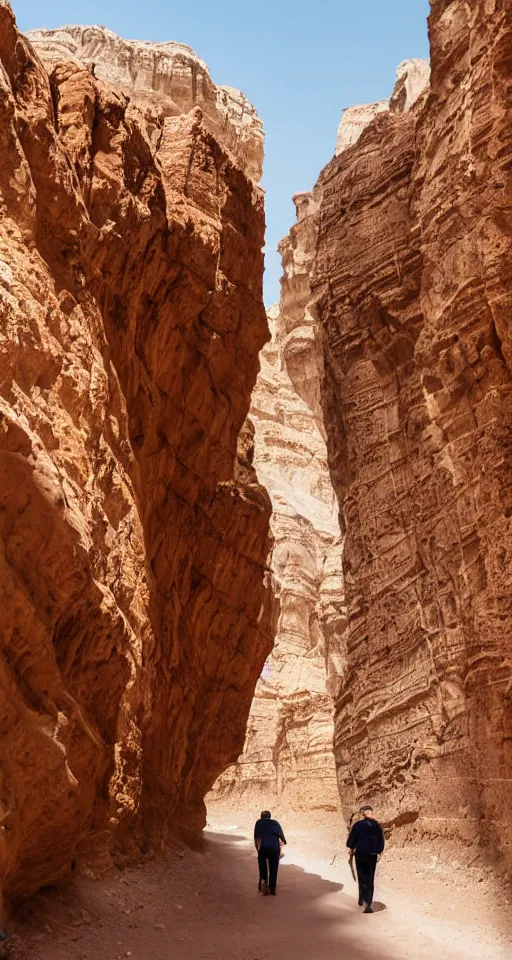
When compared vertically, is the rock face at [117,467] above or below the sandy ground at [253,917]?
above

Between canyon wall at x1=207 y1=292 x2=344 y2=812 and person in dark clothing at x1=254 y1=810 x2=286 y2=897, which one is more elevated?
canyon wall at x1=207 y1=292 x2=344 y2=812

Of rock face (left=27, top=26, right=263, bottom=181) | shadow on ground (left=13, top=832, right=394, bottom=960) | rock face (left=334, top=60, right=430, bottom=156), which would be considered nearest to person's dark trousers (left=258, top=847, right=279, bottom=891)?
shadow on ground (left=13, top=832, right=394, bottom=960)

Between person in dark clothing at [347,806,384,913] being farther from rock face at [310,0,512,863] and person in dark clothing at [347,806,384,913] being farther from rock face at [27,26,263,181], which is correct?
rock face at [27,26,263,181]

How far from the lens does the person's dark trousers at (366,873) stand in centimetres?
1046

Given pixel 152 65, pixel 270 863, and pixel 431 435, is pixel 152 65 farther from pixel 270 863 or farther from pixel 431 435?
pixel 270 863

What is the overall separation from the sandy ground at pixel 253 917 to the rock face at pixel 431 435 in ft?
3.95

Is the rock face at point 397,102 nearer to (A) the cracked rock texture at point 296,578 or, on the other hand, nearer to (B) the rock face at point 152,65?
(B) the rock face at point 152,65

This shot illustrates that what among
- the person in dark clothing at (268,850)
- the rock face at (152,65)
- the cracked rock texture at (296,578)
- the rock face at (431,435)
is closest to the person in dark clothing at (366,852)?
the person in dark clothing at (268,850)

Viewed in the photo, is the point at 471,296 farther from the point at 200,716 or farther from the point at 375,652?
the point at 200,716

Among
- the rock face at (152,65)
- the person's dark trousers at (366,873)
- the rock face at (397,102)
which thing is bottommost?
the person's dark trousers at (366,873)

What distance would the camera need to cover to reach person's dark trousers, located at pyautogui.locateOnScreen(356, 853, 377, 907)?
10461 millimetres

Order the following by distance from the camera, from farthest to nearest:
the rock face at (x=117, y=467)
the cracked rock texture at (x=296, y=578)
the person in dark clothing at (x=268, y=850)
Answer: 1. the cracked rock texture at (x=296, y=578)
2. the person in dark clothing at (x=268, y=850)
3. the rock face at (x=117, y=467)

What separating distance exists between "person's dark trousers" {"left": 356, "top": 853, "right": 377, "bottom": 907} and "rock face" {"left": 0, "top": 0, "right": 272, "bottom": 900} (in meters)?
2.64

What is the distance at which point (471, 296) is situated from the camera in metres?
14.6
